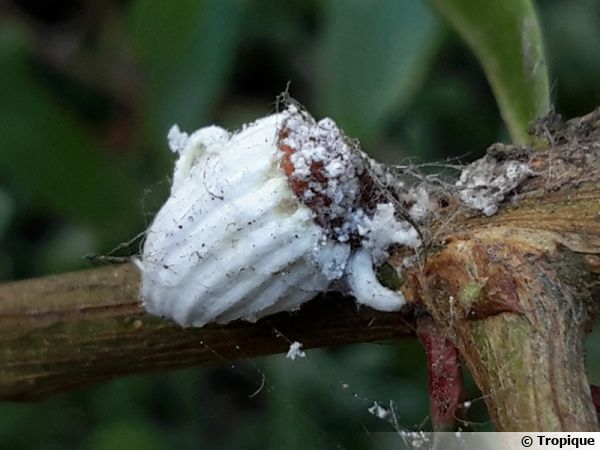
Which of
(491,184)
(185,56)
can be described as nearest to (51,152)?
(185,56)

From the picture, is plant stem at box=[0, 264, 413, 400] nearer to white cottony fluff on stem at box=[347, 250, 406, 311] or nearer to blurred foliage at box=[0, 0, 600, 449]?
white cottony fluff on stem at box=[347, 250, 406, 311]

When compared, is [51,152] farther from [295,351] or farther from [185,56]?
[295,351]

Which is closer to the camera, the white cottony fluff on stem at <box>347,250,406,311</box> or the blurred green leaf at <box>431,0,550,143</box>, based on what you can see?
the white cottony fluff on stem at <box>347,250,406,311</box>

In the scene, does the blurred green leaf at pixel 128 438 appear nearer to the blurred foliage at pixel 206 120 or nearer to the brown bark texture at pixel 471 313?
the blurred foliage at pixel 206 120

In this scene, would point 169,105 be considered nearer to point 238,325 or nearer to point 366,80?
point 366,80

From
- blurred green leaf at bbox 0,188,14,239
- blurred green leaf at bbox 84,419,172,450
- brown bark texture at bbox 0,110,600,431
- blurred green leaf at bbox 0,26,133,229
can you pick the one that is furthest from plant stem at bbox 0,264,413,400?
blurred green leaf at bbox 0,188,14,239

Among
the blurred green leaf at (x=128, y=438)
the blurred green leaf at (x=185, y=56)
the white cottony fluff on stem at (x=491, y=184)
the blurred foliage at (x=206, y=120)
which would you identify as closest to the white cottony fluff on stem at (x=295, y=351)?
the white cottony fluff on stem at (x=491, y=184)
